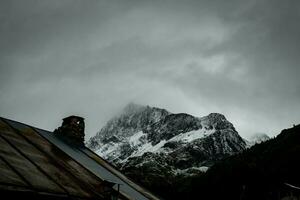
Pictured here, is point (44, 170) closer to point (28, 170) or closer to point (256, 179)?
point (28, 170)

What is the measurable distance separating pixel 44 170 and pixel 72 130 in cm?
1027

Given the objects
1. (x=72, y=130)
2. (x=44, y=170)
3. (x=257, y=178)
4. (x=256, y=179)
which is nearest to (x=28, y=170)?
(x=44, y=170)

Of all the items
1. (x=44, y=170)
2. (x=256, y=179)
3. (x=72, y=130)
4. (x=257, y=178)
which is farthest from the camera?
(x=257, y=178)

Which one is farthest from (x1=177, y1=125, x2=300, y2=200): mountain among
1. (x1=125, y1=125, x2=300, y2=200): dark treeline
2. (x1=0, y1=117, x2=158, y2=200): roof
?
(x1=0, y1=117, x2=158, y2=200): roof

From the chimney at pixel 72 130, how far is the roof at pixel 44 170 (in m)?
3.15

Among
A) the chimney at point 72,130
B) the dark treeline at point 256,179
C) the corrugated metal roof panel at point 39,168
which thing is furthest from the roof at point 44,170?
the dark treeline at point 256,179

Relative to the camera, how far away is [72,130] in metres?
22.3

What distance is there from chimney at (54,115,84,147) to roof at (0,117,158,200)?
315cm

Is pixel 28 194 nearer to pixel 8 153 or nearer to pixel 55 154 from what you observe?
pixel 8 153

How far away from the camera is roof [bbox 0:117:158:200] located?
1004 centimetres

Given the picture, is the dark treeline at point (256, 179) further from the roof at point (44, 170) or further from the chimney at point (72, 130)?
the roof at point (44, 170)

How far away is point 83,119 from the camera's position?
2353 cm

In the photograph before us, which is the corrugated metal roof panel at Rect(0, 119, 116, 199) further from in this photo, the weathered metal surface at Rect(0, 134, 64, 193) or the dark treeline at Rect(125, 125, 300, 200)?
the dark treeline at Rect(125, 125, 300, 200)

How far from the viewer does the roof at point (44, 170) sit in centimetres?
1004
